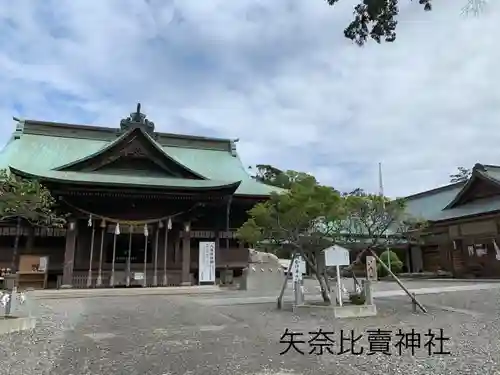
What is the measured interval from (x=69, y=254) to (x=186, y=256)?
5.05m

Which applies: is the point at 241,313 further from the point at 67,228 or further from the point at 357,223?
the point at 67,228

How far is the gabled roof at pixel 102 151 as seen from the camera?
2181 centimetres

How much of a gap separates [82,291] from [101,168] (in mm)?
7058

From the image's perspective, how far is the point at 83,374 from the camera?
4.76 metres

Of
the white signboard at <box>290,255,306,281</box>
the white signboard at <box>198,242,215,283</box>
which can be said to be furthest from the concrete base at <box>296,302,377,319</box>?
the white signboard at <box>198,242,215,283</box>

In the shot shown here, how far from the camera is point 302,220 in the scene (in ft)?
32.5

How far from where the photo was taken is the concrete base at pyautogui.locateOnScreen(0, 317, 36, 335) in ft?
24.2

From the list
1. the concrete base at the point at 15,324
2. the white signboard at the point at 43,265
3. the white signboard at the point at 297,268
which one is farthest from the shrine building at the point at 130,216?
the concrete base at the point at 15,324

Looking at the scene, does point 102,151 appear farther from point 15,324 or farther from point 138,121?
point 15,324

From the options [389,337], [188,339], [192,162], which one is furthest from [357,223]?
[192,162]

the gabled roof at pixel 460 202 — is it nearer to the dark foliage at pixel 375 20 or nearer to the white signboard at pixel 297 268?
the white signboard at pixel 297 268

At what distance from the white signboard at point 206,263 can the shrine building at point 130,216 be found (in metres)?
0.64

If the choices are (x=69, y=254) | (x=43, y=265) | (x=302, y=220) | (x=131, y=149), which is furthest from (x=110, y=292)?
(x=302, y=220)

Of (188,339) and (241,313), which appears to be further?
(241,313)
